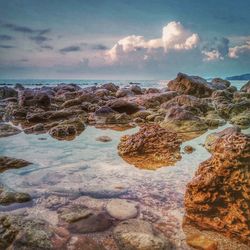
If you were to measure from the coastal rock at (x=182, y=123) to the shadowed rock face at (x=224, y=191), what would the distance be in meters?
6.32

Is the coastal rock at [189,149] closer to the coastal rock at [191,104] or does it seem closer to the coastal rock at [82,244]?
the coastal rock at [82,244]

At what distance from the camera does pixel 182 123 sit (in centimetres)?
1119

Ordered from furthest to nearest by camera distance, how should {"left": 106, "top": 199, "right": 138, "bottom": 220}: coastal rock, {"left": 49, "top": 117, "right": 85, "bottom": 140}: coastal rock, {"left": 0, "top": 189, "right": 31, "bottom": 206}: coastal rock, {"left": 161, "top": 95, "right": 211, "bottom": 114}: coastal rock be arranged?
1. {"left": 161, "top": 95, "right": 211, "bottom": 114}: coastal rock
2. {"left": 49, "top": 117, "right": 85, "bottom": 140}: coastal rock
3. {"left": 0, "top": 189, "right": 31, "bottom": 206}: coastal rock
4. {"left": 106, "top": 199, "right": 138, "bottom": 220}: coastal rock

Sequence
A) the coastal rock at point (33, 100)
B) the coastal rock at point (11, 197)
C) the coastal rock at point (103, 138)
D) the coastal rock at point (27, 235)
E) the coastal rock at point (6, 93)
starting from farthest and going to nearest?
the coastal rock at point (6, 93) < the coastal rock at point (33, 100) < the coastal rock at point (103, 138) < the coastal rock at point (11, 197) < the coastal rock at point (27, 235)

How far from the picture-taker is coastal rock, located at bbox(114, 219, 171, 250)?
3553 millimetres

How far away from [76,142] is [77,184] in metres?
3.73

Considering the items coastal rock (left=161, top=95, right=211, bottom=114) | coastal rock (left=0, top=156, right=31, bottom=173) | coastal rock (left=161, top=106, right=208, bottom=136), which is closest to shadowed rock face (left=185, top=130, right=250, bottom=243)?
coastal rock (left=0, top=156, right=31, bottom=173)

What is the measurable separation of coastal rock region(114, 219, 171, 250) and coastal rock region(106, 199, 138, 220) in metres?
0.30

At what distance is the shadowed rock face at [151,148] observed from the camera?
717cm

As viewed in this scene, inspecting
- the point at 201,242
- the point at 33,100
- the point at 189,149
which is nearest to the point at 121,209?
the point at 201,242

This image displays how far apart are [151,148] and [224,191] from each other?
12.1 feet

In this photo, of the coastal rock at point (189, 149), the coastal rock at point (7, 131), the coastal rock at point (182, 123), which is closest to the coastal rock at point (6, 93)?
the coastal rock at point (7, 131)

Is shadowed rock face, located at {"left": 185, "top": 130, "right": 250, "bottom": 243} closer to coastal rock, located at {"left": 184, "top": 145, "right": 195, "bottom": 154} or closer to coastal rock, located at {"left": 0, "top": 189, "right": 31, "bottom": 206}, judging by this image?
coastal rock, located at {"left": 0, "top": 189, "right": 31, "bottom": 206}

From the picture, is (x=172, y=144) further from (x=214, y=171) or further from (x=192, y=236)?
(x=192, y=236)
